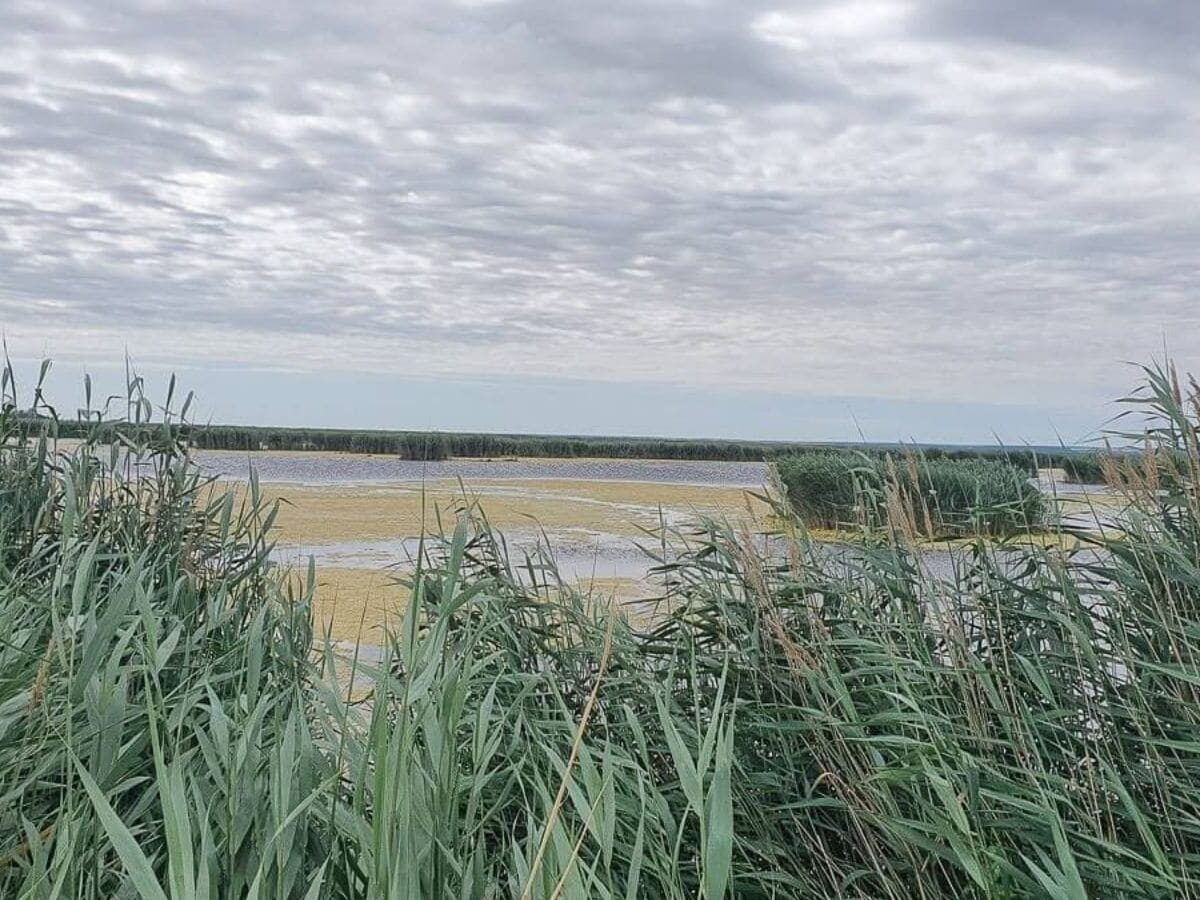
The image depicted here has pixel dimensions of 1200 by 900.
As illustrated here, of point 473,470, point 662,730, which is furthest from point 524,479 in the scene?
point 662,730

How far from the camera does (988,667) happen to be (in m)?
2.60

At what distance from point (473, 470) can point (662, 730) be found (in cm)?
2836

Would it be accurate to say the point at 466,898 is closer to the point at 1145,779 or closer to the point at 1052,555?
the point at 1145,779

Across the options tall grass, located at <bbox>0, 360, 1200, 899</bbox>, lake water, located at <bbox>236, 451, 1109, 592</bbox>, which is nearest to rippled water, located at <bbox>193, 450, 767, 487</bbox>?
lake water, located at <bbox>236, 451, 1109, 592</bbox>

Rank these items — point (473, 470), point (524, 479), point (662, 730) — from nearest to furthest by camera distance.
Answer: point (662, 730) < point (524, 479) < point (473, 470)

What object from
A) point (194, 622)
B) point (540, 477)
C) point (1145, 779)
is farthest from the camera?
point (540, 477)

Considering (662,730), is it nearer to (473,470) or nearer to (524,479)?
(524,479)

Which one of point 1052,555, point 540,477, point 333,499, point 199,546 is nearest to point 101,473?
point 199,546

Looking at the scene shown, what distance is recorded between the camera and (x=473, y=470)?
30.7m

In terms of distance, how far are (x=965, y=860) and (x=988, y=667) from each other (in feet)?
2.49

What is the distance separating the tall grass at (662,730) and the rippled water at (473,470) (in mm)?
20454

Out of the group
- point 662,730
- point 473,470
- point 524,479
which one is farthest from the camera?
point 473,470

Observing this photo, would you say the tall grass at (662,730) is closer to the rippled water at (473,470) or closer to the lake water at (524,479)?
the lake water at (524,479)

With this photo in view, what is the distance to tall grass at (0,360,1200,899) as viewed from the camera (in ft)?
5.06
